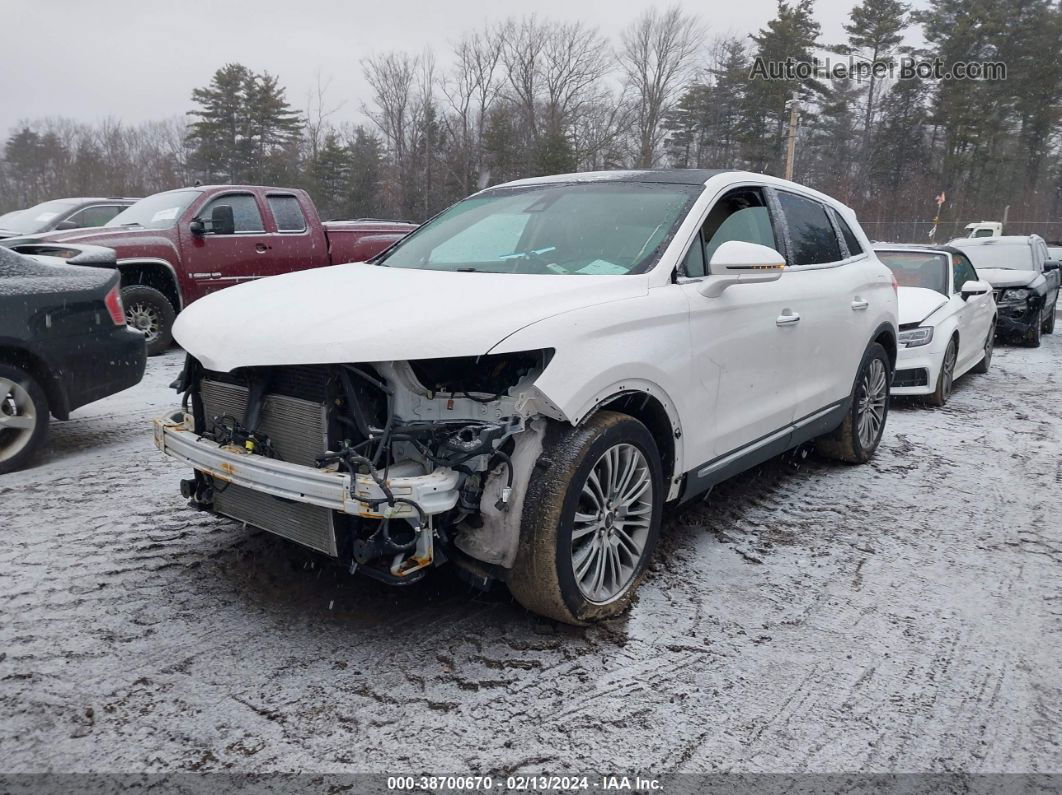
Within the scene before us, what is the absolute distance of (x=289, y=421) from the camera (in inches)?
113

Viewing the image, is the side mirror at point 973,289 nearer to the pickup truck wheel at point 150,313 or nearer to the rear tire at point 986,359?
the rear tire at point 986,359

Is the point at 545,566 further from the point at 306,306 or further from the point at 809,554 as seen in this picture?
the point at 809,554

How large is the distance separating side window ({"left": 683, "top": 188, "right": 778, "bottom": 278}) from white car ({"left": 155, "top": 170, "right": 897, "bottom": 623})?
2cm

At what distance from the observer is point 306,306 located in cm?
297

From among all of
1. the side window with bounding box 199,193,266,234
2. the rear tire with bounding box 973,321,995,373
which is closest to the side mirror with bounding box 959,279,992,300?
the rear tire with bounding box 973,321,995,373

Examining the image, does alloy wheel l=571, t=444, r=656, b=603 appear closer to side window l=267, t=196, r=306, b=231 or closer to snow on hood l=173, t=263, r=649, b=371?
snow on hood l=173, t=263, r=649, b=371

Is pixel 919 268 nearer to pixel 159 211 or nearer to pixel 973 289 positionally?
pixel 973 289

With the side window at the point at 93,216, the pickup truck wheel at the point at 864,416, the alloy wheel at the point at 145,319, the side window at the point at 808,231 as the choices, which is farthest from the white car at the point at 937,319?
the side window at the point at 93,216

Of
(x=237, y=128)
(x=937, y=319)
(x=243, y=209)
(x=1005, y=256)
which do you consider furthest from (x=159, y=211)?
(x=237, y=128)

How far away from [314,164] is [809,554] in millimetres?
43534

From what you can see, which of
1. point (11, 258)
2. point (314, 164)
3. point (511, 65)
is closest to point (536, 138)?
point (511, 65)

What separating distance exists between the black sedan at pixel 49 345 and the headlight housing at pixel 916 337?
22.2 ft

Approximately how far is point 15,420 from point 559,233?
3.62m

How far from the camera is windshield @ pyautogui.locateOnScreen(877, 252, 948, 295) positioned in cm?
862
